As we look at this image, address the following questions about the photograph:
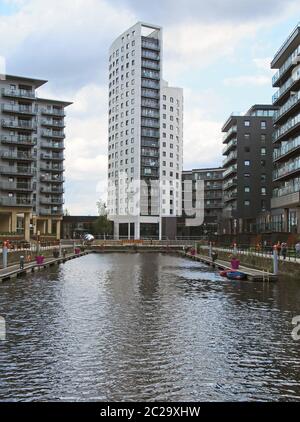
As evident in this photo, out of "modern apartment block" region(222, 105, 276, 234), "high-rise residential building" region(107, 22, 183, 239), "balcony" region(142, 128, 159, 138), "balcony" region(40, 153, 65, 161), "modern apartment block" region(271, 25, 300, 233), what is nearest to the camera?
"modern apartment block" region(271, 25, 300, 233)

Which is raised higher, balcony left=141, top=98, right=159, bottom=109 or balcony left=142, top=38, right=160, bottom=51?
balcony left=142, top=38, right=160, bottom=51

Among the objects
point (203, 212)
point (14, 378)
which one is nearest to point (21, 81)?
point (203, 212)

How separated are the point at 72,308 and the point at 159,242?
282ft

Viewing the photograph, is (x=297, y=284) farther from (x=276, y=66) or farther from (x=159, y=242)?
(x=159, y=242)

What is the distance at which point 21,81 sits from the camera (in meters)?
92.4

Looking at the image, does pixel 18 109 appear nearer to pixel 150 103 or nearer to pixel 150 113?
pixel 150 113

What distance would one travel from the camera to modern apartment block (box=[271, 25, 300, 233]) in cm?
5934

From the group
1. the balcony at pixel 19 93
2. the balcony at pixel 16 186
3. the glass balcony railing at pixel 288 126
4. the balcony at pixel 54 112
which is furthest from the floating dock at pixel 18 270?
the balcony at pixel 54 112

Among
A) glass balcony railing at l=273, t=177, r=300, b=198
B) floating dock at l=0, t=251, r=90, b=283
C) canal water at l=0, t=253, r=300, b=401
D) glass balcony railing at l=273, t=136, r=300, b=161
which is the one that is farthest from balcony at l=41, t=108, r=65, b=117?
canal water at l=0, t=253, r=300, b=401

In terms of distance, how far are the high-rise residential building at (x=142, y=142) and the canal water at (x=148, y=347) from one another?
106m

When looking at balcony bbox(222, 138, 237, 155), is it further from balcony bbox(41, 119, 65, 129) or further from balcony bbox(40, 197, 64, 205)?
balcony bbox(40, 197, 64, 205)

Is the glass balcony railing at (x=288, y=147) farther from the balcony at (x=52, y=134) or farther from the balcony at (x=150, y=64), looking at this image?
the balcony at (x=150, y=64)

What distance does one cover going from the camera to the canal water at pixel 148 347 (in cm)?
1037

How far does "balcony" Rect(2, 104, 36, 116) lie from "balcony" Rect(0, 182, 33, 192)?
507 inches
